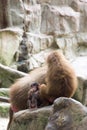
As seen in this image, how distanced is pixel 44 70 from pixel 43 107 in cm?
28

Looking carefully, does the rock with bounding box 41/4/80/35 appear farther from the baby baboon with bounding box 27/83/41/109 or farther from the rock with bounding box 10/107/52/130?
the rock with bounding box 10/107/52/130

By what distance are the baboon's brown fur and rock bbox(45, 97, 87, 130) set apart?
1.22 ft

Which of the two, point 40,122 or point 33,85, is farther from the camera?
point 33,85

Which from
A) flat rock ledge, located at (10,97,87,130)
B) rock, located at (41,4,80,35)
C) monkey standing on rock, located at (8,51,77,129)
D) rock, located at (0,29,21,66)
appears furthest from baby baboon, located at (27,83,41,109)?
rock, located at (41,4,80,35)

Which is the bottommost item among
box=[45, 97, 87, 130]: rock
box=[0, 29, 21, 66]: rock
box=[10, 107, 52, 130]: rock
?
box=[0, 29, 21, 66]: rock

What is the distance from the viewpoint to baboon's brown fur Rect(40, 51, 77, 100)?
2.00m

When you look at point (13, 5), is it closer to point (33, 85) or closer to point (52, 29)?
point (52, 29)

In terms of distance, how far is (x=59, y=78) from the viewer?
1988mm

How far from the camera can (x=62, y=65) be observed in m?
2.00

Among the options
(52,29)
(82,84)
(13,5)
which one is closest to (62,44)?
(52,29)

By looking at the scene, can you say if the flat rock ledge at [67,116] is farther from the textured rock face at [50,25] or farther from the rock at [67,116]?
Result: the textured rock face at [50,25]

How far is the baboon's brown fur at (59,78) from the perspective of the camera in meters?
2.00

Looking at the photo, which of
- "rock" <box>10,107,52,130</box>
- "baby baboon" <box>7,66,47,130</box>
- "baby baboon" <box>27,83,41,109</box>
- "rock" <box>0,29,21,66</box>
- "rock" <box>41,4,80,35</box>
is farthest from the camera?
"rock" <box>41,4,80,35</box>

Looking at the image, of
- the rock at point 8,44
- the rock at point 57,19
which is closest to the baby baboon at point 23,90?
the rock at point 8,44
